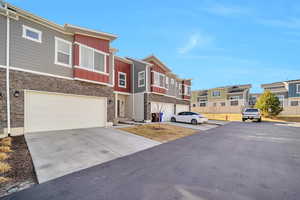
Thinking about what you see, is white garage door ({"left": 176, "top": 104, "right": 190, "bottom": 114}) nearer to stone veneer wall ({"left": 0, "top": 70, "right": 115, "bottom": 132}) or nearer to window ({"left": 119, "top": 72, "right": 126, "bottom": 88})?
window ({"left": 119, "top": 72, "right": 126, "bottom": 88})

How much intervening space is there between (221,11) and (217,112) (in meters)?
26.7

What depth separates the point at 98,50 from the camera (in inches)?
406

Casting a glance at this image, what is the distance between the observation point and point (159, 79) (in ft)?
52.3

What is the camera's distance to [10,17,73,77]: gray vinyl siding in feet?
23.6

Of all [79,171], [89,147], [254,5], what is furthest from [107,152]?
[254,5]

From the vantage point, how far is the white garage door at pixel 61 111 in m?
7.60

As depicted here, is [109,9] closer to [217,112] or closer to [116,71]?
[116,71]

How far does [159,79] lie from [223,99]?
2744cm

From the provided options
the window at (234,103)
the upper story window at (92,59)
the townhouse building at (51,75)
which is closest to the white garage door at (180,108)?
the townhouse building at (51,75)

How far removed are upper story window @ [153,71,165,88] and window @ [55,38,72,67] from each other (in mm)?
8569

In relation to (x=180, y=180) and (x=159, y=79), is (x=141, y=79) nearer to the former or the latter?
(x=159, y=79)

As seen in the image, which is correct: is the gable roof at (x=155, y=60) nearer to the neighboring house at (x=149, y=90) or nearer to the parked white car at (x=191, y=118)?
the neighboring house at (x=149, y=90)

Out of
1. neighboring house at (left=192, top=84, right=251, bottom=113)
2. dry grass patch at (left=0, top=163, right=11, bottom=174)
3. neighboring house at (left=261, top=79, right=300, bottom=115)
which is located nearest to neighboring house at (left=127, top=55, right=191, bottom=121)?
dry grass patch at (left=0, top=163, right=11, bottom=174)

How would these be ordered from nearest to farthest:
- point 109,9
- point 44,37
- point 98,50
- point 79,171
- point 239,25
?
point 79,171 < point 44,37 < point 98,50 < point 109,9 < point 239,25
